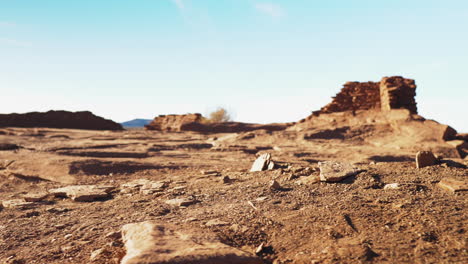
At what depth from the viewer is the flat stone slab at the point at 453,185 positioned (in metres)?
3.26

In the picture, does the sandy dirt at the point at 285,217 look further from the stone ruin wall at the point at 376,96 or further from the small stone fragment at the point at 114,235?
the stone ruin wall at the point at 376,96

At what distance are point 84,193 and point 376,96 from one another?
14.4 m

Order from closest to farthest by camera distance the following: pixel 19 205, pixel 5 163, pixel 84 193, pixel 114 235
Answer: pixel 114 235 < pixel 19 205 < pixel 84 193 < pixel 5 163

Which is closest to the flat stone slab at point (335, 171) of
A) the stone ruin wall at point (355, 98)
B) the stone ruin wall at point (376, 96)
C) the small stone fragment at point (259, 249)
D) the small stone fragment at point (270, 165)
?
the small stone fragment at point (270, 165)

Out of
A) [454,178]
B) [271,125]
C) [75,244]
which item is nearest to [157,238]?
[75,244]

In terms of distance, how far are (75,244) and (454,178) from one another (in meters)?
3.66

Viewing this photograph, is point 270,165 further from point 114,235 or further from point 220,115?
point 220,115

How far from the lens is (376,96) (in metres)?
16.0

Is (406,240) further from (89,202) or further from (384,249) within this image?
(89,202)

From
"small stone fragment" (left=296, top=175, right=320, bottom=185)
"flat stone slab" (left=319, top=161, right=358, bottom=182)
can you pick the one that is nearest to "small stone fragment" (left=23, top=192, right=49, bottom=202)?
"small stone fragment" (left=296, top=175, right=320, bottom=185)

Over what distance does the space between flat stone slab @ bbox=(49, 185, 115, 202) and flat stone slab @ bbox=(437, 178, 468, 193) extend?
3.84 m

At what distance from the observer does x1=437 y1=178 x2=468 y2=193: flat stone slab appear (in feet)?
10.7

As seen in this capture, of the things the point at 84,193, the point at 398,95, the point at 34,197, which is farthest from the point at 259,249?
the point at 398,95

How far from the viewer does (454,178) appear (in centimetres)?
367
